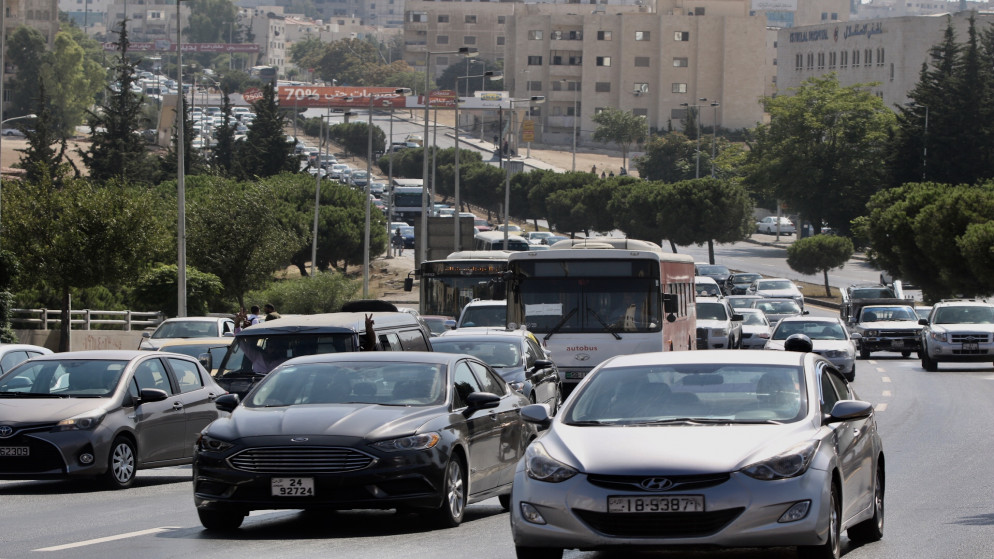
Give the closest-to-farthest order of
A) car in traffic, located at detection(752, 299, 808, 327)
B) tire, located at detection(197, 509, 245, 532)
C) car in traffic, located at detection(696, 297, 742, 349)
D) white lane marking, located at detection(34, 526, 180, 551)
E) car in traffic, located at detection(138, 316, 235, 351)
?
white lane marking, located at detection(34, 526, 180, 551) < tire, located at detection(197, 509, 245, 532) < car in traffic, located at detection(138, 316, 235, 351) < car in traffic, located at detection(696, 297, 742, 349) < car in traffic, located at detection(752, 299, 808, 327)

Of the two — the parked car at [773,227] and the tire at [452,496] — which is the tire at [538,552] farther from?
the parked car at [773,227]

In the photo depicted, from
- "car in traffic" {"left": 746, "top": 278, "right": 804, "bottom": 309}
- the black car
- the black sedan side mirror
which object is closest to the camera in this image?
the black sedan side mirror

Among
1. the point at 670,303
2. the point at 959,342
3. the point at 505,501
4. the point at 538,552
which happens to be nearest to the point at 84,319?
the point at 959,342

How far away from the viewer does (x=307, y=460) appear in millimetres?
10531

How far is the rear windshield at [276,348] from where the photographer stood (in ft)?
52.4

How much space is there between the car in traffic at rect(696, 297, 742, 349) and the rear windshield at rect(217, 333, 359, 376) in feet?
67.4

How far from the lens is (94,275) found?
38594 mm

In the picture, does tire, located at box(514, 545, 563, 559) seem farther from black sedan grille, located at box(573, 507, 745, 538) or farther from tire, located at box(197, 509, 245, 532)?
tire, located at box(197, 509, 245, 532)

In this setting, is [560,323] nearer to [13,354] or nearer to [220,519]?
[13,354]

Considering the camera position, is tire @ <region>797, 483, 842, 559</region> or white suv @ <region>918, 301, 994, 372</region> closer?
tire @ <region>797, 483, 842, 559</region>

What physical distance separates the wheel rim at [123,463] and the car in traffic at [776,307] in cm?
3408

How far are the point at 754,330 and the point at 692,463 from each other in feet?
108

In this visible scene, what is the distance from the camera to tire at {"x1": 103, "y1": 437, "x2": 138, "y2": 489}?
14695 mm

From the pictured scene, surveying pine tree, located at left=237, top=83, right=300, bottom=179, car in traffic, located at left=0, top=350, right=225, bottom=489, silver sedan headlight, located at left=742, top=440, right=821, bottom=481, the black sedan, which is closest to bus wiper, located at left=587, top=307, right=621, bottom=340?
car in traffic, located at left=0, top=350, right=225, bottom=489
